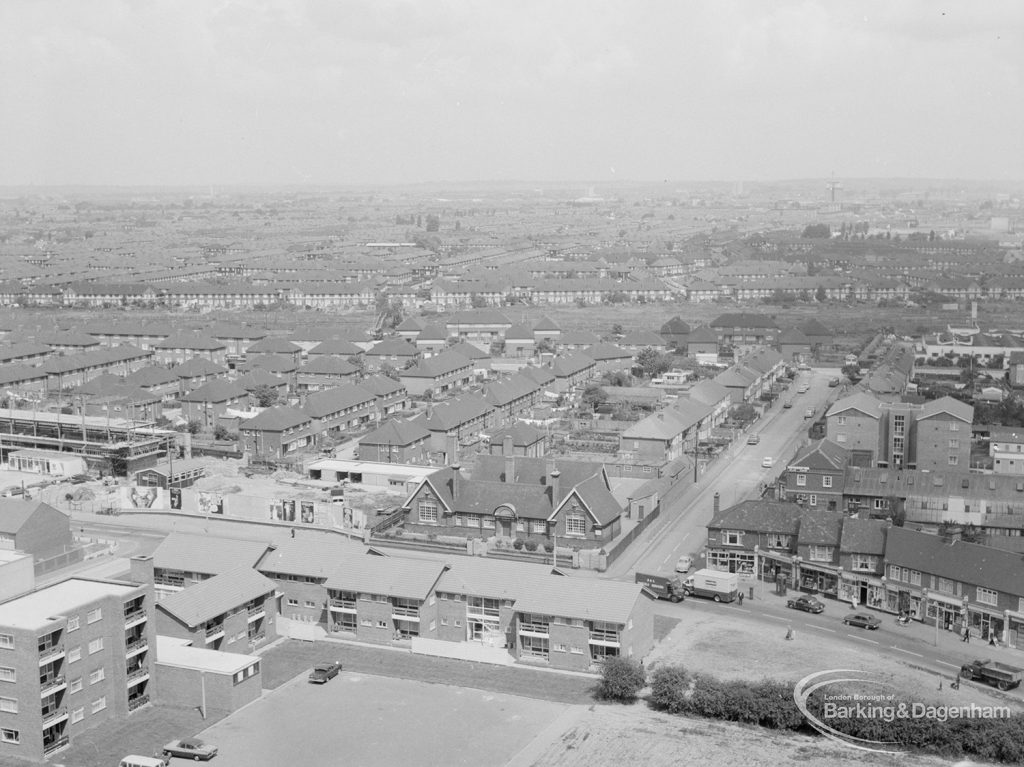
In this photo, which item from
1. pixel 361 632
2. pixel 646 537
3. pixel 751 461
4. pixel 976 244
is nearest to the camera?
pixel 361 632

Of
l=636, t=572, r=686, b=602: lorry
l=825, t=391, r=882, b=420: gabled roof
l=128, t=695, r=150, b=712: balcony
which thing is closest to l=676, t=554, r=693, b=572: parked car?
l=636, t=572, r=686, b=602: lorry

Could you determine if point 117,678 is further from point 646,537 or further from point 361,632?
point 646,537

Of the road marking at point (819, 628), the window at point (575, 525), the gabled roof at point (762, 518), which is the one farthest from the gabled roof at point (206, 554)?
the road marking at point (819, 628)

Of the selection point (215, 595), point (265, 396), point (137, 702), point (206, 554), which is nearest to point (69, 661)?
point (137, 702)

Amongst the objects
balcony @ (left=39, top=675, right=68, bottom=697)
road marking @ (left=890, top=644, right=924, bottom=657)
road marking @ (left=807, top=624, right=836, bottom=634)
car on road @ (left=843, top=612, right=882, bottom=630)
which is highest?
balcony @ (left=39, top=675, right=68, bottom=697)

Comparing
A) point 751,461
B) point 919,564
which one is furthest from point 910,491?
point 751,461

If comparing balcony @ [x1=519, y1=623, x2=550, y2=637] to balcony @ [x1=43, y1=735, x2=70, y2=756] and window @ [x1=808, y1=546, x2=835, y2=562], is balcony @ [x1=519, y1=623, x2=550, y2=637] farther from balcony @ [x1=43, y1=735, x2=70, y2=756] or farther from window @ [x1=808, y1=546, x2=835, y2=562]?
balcony @ [x1=43, y1=735, x2=70, y2=756]

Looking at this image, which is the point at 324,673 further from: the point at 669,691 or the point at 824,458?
the point at 824,458
